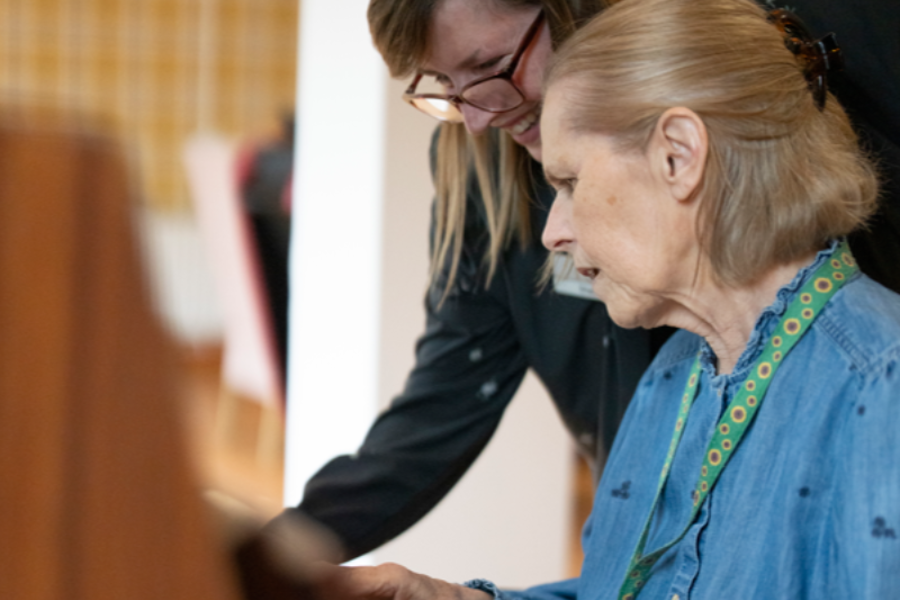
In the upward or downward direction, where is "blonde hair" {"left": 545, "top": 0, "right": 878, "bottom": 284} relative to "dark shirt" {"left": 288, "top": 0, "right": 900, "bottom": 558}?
upward

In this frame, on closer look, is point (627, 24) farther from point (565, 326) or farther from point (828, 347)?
point (565, 326)

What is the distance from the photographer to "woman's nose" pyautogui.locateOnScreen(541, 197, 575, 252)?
103 cm

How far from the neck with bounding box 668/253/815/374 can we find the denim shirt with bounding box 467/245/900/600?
0.02m

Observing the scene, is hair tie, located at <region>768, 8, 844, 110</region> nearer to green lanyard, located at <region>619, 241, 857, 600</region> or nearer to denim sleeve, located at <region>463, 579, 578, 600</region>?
green lanyard, located at <region>619, 241, 857, 600</region>

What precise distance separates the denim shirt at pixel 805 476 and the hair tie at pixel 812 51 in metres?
0.18

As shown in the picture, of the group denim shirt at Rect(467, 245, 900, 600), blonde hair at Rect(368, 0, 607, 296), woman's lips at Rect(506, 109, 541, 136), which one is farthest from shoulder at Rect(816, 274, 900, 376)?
blonde hair at Rect(368, 0, 607, 296)

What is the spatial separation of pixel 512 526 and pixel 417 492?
1.08 m

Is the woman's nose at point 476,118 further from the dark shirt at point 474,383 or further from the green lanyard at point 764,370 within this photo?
the green lanyard at point 764,370

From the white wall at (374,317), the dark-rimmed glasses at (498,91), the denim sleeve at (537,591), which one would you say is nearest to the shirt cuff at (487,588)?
the denim sleeve at (537,591)

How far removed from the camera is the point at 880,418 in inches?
32.5

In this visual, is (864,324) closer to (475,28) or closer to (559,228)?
(559,228)

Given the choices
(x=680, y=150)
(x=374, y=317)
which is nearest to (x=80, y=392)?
(x=680, y=150)

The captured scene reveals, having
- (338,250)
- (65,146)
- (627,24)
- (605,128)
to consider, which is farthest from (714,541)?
(338,250)

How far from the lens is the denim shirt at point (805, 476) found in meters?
0.81
